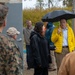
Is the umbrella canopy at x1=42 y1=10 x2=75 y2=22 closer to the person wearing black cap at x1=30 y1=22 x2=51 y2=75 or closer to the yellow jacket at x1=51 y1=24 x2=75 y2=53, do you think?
the yellow jacket at x1=51 y1=24 x2=75 y2=53

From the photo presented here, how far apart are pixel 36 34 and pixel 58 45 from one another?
0.75 m

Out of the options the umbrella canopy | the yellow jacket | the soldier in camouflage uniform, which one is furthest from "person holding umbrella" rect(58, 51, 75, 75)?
the umbrella canopy

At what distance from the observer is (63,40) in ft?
30.9

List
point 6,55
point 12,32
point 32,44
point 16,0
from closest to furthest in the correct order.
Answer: point 6,55 < point 12,32 < point 32,44 < point 16,0

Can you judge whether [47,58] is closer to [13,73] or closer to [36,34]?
[36,34]

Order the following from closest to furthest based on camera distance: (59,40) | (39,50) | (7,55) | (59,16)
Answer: (7,55), (39,50), (59,40), (59,16)

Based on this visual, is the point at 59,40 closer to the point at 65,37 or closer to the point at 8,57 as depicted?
the point at 65,37

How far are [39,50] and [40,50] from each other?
0.03 metres

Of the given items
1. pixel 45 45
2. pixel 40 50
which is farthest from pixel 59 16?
pixel 40 50

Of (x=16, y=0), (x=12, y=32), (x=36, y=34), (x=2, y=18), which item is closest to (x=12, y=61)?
(x=2, y=18)

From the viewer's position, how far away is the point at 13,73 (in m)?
4.20

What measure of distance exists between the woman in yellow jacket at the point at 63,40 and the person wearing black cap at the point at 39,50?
0.46 metres

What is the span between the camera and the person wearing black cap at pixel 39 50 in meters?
8.89

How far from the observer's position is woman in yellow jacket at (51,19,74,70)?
370 inches
